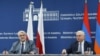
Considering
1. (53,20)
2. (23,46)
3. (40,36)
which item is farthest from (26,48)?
(53,20)

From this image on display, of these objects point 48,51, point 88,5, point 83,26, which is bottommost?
point 48,51

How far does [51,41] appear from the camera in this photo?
370 inches

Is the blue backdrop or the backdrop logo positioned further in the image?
the backdrop logo

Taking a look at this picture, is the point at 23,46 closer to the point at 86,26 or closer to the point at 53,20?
the point at 53,20

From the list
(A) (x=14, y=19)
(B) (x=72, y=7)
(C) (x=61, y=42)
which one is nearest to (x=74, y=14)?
(B) (x=72, y=7)

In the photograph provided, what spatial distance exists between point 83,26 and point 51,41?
3.35 feet

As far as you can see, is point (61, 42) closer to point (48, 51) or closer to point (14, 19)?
point (48, 51)

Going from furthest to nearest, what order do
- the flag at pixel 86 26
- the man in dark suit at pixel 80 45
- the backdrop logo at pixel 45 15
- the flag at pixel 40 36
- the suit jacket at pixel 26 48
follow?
the backdrop logo at pixel 45 15 → the flag at pixel 40 36 → the flag at pixel 86 26 → the suit jacket at pixel 26 48 → the man in dark suit at pixel 80 45

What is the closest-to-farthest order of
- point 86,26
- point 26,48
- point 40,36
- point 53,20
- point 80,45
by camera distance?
point 80,45
point 26,48
point 86,26
point 40,36
point 53,20

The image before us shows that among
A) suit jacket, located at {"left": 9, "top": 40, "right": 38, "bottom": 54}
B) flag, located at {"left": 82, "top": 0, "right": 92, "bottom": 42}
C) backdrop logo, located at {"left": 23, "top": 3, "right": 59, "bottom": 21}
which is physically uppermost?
backdrop logo, located at {"left": 23, "top": 3, "right": 59, "bottom": 21}

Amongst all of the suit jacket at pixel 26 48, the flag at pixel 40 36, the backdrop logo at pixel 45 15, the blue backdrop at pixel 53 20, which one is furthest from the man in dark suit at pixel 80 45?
the backdrop logo at pixel 45 15

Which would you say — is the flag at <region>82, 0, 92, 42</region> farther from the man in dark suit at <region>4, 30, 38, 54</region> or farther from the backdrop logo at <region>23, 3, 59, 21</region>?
the man in dark suit at <region>4, 30, 38, 54</region>

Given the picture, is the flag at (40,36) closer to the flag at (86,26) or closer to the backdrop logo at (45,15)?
the backdrop logo at (45,15)

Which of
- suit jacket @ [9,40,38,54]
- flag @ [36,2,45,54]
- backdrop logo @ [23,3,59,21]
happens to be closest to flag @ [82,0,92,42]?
backdrop logo @ [23,3,59,21]
